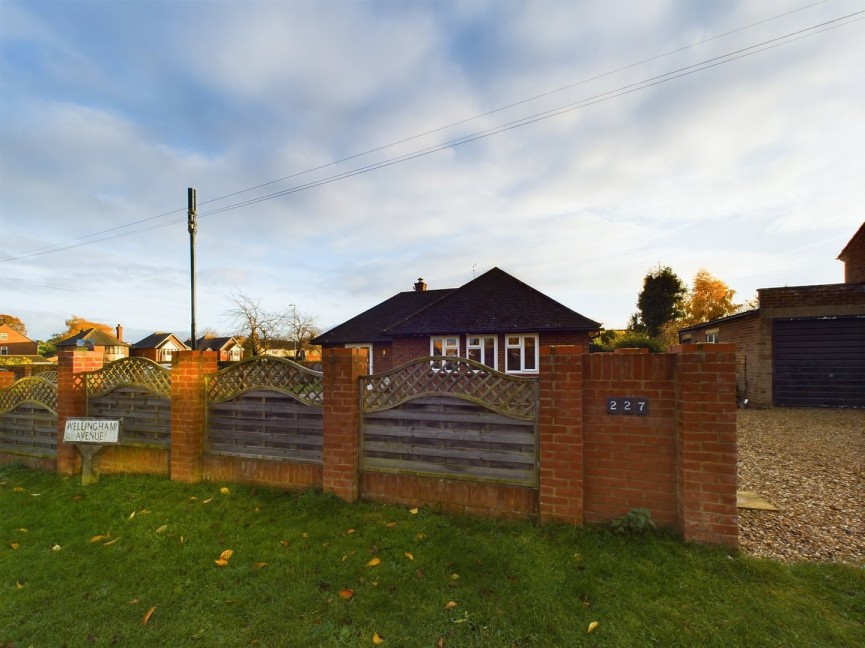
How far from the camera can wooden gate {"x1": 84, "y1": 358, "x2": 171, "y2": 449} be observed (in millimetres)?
5434

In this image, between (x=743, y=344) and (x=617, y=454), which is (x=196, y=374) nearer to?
(x=617, y=454)

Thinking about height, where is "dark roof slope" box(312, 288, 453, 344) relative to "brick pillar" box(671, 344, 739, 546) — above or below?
above

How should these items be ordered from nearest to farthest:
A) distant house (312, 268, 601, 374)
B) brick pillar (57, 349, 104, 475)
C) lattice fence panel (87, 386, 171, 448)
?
lattice fence panel (87, 386, 171, 448) → brick pillar (57, 349, 104, 475) → distant house (312, 268, 601, 374)

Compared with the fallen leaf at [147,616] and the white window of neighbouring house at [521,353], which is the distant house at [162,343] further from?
the fallen leaf at [147,616]

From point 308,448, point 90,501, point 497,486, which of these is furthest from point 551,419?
point 90,501

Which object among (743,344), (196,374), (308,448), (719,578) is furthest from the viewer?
(743,344)

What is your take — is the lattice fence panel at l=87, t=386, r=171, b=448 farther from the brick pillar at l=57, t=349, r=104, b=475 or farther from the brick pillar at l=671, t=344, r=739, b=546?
the brick pillar at l=671, t=344, r=739, b=546

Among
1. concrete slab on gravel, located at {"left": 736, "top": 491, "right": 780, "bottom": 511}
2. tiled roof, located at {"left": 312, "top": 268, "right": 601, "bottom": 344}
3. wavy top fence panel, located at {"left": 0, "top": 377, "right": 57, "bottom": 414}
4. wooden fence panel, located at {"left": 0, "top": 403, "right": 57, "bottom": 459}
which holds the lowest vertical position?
concrete slab on gravel, located at {"left": 736, "top": 491, "right": 780, "bottom": 511}

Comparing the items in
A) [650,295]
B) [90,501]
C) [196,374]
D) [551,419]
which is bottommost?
[90,501]

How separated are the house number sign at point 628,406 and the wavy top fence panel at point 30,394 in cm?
840

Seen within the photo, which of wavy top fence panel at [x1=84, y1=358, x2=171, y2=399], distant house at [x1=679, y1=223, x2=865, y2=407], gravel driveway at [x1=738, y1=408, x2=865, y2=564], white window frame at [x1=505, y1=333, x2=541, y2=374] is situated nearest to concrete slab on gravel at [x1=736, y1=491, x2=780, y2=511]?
gravel driveway at [x1=738, y1=408, x2=865, y2=564]

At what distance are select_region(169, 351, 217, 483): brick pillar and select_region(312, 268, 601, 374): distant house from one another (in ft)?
36.7

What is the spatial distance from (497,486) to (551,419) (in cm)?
92

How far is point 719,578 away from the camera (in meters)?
2.81
